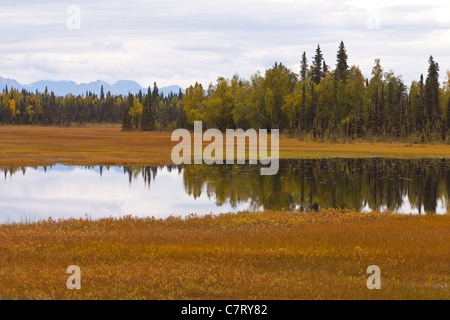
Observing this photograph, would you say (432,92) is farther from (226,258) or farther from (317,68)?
(226,258)

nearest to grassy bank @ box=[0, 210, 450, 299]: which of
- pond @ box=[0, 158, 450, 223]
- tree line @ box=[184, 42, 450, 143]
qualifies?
pond @ box=[0, 158, 450, 223]

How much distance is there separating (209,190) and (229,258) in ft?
76.7

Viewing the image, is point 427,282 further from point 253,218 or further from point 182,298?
point 253,218

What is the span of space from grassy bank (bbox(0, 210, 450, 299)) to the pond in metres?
7.14

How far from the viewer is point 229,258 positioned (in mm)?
14516

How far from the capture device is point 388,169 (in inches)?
2061

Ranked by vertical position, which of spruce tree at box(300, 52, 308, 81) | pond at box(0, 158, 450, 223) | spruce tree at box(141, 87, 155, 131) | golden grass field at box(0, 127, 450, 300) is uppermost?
spruce tree at box(300, 52, 308, 81)

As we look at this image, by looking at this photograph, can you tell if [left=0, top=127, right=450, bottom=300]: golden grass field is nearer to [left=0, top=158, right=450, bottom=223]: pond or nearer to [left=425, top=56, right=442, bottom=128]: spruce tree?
[left=0, top=158, right=450, bottom=223]: pond

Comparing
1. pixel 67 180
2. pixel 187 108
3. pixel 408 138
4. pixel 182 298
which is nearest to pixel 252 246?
pixel 182 298

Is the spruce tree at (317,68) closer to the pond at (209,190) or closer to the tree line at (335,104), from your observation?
the tree line at (335,104)

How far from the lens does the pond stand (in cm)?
3014

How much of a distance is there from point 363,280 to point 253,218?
11049 mm

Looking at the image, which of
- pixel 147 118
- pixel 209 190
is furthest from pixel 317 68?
pixel 209 190

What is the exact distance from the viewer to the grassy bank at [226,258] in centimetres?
1113
